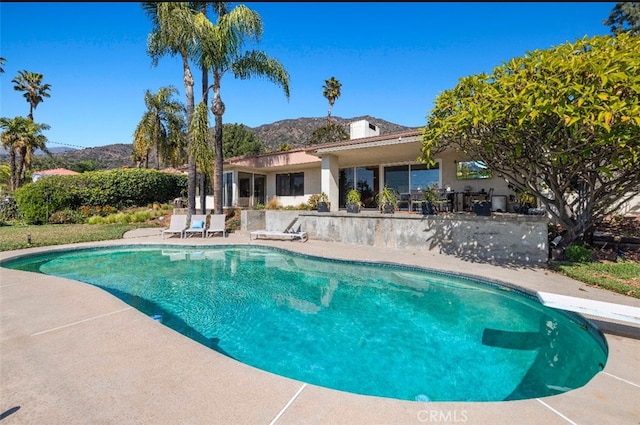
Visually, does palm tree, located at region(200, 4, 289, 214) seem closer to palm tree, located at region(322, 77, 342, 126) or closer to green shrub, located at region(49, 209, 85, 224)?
green shrub, located at region(49, 209, 85, 224)

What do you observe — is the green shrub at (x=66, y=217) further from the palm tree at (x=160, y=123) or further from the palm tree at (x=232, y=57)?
the palm tree at (x=232, y=57)

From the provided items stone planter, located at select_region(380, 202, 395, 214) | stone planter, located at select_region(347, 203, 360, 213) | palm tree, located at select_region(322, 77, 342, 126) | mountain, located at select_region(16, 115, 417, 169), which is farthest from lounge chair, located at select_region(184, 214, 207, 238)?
mountain, located at select_region(16, 115, 417, 169)

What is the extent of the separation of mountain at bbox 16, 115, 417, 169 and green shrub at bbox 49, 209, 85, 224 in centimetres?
4831

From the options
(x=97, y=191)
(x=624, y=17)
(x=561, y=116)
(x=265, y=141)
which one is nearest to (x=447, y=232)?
(x=561, y=116)

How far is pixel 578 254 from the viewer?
8.05m

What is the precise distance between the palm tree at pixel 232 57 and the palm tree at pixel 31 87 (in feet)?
97.3

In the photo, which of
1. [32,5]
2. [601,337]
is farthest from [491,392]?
[32,5]

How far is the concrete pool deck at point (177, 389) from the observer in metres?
2.24

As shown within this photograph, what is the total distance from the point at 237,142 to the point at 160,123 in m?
14.6

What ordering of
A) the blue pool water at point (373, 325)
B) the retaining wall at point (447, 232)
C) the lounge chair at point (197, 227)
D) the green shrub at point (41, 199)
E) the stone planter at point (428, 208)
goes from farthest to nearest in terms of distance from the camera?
the green shrub at point (41, 199)
the lounge chair at point (197, 227)
the stone planter at point (428, 208)
the retaining wall at point (447, 232)
the blue pool water at point (373, 325)

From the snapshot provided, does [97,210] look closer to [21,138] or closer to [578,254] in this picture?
[21,138]

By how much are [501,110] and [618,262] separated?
17.7 ft

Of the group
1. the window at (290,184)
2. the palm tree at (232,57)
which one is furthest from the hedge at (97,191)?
the palm tree at (232,57)

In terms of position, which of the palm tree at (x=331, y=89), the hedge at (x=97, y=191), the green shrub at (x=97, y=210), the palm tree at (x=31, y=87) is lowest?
the green shrub at (x=97, y=210)
